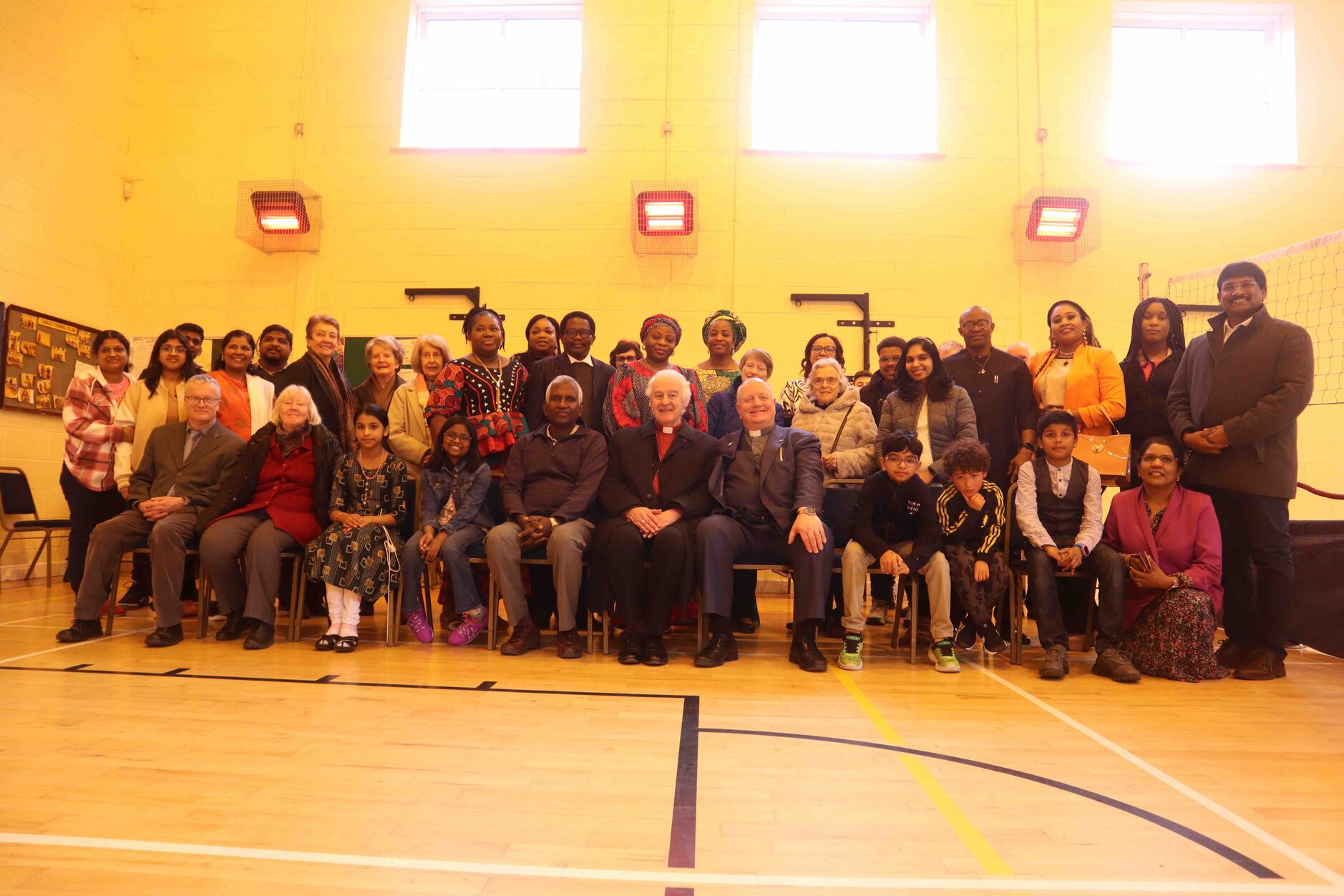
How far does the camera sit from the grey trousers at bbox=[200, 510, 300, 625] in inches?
143

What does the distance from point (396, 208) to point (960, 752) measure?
575 centimetres

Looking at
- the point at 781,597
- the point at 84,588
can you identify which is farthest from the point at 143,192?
the point at 781,597

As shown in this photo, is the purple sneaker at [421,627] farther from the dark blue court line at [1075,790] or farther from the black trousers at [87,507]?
the black trousers at [87,507]

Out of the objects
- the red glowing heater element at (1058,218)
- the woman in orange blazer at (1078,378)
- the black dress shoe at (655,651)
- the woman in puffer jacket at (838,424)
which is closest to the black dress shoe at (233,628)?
the black dress shoe at (655,651)

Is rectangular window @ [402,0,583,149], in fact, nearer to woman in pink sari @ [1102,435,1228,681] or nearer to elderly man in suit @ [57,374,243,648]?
elderly man in suit @ [57,374,243,648]

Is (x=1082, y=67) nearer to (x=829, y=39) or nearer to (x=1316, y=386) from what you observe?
(x=829, y=39)

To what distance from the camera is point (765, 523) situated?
12.0ft

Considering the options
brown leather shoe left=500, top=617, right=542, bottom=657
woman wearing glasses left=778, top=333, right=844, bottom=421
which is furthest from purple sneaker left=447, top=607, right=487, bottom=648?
woman wearing glasses left=778, top=333, right=844, bottom=421

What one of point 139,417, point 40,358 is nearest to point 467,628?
point 139,417

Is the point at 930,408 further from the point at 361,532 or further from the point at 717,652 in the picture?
the point at 361,532

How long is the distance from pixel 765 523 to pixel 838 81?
4.52 m

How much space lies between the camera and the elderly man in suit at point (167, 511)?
142 inches

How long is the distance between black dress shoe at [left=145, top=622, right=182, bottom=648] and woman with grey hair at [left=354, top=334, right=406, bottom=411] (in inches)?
51.5

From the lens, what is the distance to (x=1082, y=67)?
6441mm
